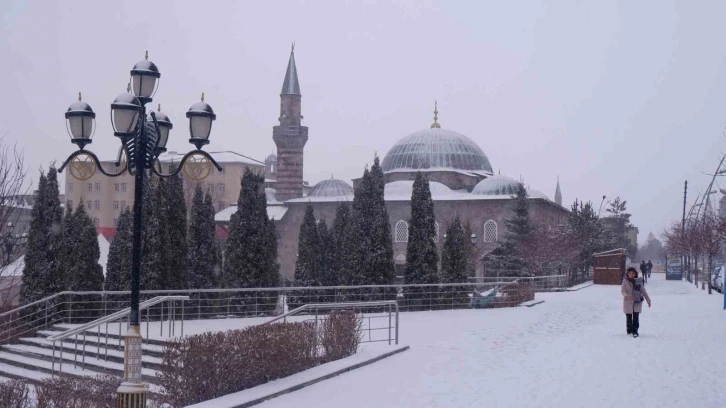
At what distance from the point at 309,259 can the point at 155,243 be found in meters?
13.4

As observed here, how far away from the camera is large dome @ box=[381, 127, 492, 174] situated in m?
67.0

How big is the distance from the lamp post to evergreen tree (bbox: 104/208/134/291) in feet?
36.5

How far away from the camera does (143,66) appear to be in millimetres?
9227

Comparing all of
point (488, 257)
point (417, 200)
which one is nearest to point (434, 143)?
point (488, 257)

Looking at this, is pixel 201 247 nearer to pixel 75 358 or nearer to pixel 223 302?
pixel 223 302

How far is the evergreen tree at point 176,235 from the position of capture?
68.9 ft

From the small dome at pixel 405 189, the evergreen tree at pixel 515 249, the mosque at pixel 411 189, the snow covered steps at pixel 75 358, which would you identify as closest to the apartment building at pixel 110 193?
the mosque at pixel 411 189

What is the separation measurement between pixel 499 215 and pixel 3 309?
135 feet

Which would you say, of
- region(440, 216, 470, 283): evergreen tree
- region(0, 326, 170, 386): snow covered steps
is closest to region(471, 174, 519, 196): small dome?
region(440, 216, 470, 283): evergreen tree

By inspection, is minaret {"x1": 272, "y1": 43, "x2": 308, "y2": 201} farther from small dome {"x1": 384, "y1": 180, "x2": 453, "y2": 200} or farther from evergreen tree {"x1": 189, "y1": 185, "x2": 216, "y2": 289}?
evergreen tree {"x1": 189, "y1": 185, "x2": 216, "y2": 289}

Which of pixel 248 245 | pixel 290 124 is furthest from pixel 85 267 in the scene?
pixel 290 124

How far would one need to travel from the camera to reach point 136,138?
8.73 meters

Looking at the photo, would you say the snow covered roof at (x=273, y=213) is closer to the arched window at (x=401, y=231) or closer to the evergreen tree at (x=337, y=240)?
the arched window at (x=401, y=231)

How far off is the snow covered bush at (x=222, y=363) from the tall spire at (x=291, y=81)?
53.7 m
